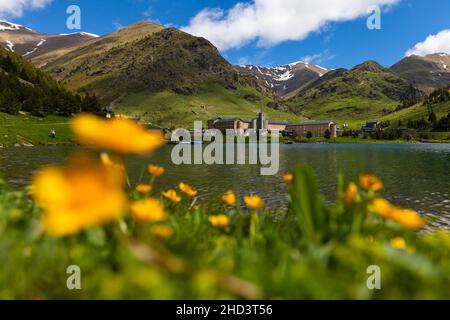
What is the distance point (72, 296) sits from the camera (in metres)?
2.59

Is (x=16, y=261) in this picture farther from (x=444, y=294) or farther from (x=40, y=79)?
(x=40, y=79)

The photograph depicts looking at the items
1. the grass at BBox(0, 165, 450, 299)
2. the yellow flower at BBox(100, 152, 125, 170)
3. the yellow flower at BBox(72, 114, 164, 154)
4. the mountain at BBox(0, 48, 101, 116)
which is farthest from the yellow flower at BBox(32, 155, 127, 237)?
the mountain at BBox(0, 48, 101, 116)

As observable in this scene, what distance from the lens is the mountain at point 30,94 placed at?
104 m

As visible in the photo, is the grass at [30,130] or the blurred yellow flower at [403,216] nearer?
the blurred yellow flower at [403,216]

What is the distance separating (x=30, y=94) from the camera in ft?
371

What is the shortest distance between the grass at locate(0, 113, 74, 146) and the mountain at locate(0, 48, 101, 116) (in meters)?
4.29

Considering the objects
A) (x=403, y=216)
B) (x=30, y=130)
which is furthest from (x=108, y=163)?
(x=30, y=130)

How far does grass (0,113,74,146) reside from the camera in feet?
259

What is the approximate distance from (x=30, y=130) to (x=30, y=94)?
98.3 feet

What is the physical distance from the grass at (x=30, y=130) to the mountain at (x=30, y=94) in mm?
4290

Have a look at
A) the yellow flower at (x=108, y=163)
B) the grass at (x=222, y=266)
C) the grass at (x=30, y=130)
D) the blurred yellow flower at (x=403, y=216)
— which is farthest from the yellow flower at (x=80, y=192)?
the grass at (x=30, y=130)

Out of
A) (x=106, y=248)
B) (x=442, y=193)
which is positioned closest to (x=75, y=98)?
(x=442, y=193)

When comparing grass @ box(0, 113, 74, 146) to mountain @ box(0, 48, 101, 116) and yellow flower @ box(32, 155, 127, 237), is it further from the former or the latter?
yellow flower @ box(32, 155, 127, 237)

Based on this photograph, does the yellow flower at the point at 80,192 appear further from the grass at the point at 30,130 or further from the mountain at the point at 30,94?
the mountain at the point at 30,94
